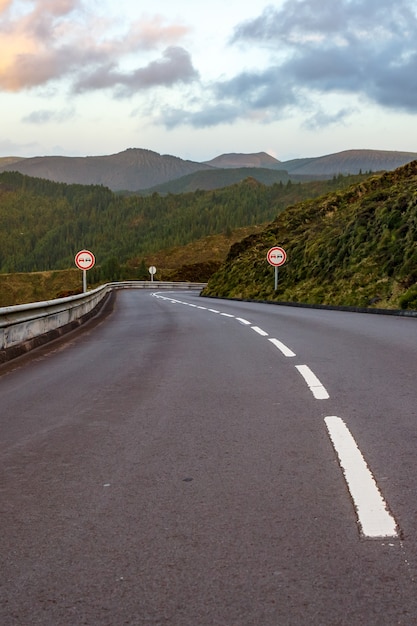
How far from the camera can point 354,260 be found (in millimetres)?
41906

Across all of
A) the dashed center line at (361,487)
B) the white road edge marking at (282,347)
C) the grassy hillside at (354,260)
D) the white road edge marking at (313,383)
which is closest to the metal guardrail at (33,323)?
the white road edge marking at (282,347)

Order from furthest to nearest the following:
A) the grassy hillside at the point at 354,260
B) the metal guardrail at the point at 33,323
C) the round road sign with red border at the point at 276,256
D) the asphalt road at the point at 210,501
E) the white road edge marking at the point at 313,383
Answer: the round road sign with red border at the point at 276,256 < the grassy hillside at the point at 354,260 < the metal guardrail at the point at 33,323 < the white road edge marking at the point at 313,383 < the asphalt road at the point at 210,501

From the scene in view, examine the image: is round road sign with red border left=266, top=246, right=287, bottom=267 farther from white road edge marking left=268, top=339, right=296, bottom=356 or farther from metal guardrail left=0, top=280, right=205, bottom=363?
white road edge marking left=268, top=339, right=296, bottom=356

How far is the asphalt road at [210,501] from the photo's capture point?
8.68 feet

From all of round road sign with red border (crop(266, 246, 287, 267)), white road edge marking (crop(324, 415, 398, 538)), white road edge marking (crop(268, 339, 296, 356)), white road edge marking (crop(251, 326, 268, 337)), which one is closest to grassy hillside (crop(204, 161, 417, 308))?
round road sign with red border (crop(266, 246, 287, 267))

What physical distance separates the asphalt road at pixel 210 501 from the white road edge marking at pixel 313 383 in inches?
1.3

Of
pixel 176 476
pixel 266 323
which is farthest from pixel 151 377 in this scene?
pixel 266 323

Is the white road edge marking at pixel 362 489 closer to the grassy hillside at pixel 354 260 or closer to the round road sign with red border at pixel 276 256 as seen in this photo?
the grassy hillside at pixel 354 260

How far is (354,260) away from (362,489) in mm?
39067

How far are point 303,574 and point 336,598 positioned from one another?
0.75ft

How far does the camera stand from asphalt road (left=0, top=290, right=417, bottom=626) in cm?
265

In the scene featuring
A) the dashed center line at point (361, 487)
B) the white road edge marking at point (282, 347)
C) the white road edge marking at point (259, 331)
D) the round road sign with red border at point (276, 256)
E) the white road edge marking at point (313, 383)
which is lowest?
the white road edge marking at point (259, 331)

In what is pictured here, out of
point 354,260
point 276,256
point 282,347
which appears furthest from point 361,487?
point 276,256

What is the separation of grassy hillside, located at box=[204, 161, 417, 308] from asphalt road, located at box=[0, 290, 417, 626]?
22222 mm
